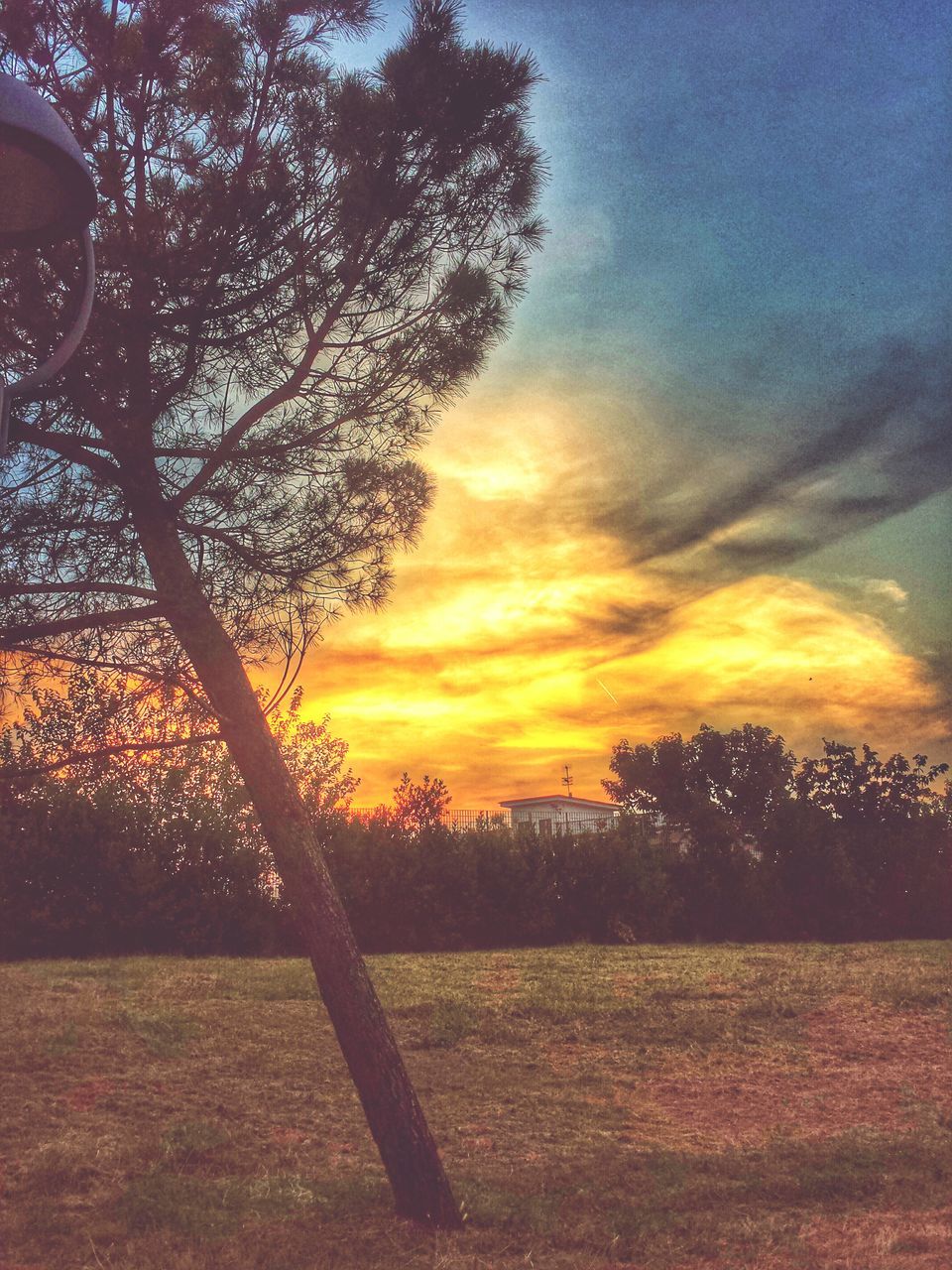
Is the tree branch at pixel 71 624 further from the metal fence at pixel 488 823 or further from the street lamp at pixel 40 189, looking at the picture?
the metal fence at pixel 488 823

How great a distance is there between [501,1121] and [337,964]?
95.2 inches

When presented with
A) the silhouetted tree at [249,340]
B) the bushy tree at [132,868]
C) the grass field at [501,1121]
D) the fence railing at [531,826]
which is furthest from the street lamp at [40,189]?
the fence railing at [531,826]

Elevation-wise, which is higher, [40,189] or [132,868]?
[40,189]

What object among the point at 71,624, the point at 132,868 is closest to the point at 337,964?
the point at 71,624

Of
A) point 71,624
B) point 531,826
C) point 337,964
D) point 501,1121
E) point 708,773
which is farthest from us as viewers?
point 708,773

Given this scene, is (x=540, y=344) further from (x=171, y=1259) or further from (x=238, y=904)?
(x=238, y=904)

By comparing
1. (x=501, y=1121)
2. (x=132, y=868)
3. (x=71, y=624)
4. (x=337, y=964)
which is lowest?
A: (x=501, y=1121)

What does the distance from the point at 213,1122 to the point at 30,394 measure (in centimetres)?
442

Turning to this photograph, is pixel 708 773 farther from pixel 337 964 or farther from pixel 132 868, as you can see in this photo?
pixel 337 964

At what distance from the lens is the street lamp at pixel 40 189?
3.02m

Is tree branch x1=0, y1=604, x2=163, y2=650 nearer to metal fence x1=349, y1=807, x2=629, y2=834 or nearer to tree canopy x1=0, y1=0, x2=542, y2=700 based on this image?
tree canopy x1=0, y1=0, x2=542, y2=700

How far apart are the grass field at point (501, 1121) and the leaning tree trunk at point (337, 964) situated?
24 centimetres

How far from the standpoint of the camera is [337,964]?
462 cm

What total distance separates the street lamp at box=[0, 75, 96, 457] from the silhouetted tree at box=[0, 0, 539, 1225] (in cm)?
142
